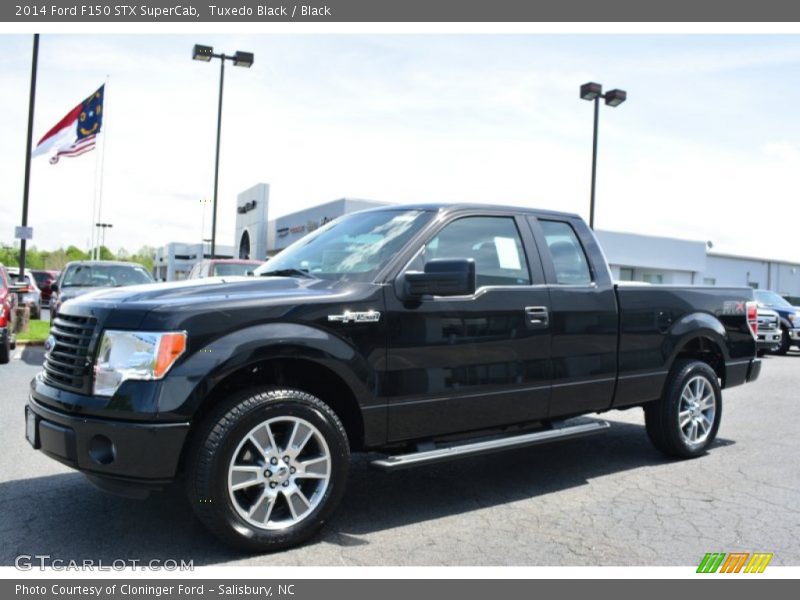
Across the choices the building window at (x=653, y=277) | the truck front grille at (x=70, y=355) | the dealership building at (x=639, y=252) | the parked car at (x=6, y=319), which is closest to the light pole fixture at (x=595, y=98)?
the dealership building at (x=639, y=252)

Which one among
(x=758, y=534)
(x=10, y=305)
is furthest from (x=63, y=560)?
(x=10, y=305)

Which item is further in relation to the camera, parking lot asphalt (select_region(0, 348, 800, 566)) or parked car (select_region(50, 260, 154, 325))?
parked car (select_region(50, 260, 154, 325))

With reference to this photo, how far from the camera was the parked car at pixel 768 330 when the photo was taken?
17297 mm

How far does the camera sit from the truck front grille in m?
3.73

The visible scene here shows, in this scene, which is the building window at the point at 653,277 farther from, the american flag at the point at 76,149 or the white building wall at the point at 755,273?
the american flag at the point at 76,149

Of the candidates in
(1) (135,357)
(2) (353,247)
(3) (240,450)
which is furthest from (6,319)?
(3) (240,450)

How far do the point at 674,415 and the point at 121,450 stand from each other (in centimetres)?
432

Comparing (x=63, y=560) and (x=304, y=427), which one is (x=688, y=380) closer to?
(x=304, y=427)

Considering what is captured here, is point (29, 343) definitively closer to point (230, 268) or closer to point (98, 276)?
point (98, 276)

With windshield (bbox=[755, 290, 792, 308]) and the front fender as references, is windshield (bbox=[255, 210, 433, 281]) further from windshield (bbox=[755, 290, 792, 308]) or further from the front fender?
windshield (bbox=[755, 290, 792, 308])

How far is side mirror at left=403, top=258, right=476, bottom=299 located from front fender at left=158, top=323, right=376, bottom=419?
0.53 m

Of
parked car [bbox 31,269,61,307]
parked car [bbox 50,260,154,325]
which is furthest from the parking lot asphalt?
parked car [bbox 31,269,61,307]

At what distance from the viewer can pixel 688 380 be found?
235 inches

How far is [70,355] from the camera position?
386 centimetres
